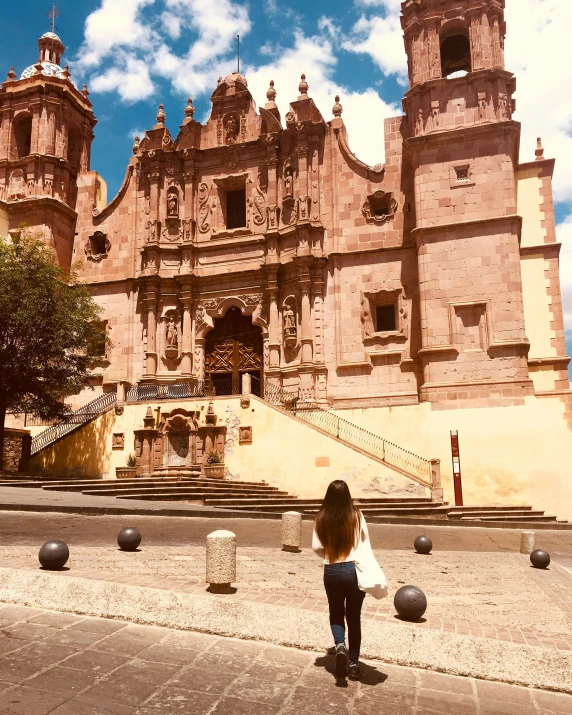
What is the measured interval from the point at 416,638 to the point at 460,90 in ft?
75.0

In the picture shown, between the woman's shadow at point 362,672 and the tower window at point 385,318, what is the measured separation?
66.4 ft

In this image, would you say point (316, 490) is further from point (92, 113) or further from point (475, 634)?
point (92, 113)

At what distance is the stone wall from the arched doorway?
7.77 meters

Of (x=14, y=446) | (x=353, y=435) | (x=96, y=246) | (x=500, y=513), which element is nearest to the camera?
(x=500, y=513)

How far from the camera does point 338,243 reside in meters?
25.6

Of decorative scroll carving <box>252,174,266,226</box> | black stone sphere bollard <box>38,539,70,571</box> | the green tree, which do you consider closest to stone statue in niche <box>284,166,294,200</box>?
decorative scroll carving <box>252,174,266,226</box>

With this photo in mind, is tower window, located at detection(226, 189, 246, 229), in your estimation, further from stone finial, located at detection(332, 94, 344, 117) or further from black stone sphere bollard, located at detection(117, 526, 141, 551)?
black stone sphere bollard, located at detection(117, 526, 141, 551)

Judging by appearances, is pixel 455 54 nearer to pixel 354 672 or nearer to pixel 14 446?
pixel 14 446

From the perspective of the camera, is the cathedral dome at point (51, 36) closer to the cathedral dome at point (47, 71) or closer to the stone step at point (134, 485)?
the cathedral dome at point (47, 71)

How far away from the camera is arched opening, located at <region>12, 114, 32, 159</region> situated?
98.2ft

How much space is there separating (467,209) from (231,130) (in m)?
12.0

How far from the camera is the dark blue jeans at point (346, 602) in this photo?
4602 millimetres

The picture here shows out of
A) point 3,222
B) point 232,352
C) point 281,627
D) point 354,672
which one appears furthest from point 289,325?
point 354,672

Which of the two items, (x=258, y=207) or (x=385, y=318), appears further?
(x=258, y=207)
